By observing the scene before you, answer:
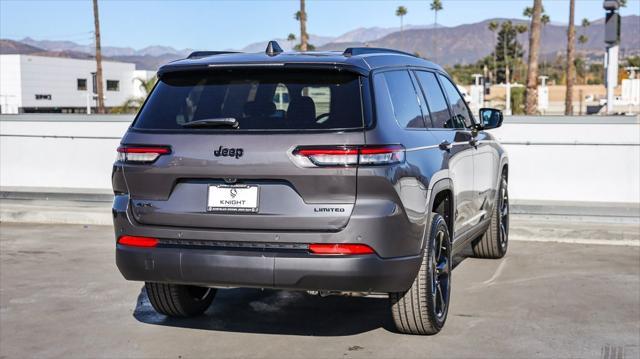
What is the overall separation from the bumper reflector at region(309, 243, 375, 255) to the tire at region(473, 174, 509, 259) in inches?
148

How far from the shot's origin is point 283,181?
4961mm

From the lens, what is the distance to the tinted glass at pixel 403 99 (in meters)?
5.44

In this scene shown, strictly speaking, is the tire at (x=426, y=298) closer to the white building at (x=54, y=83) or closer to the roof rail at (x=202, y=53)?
the roof rail at (x=202, y=53)

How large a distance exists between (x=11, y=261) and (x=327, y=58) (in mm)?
5049

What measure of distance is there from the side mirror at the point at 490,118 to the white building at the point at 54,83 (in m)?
83.8

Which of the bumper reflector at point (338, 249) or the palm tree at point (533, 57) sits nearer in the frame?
the bumper reflector at point (338, 249)

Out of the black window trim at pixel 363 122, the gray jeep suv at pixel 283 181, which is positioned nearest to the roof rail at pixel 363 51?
the gray jeep suv at pixel 283 181

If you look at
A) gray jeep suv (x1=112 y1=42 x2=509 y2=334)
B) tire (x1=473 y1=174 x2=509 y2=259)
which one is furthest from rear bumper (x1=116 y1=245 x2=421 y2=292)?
tire (x1=473 y1=174 x2=509 y2=259)

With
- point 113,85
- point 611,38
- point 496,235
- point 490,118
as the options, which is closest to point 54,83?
point 113,85

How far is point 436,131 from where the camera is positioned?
20.1 feet

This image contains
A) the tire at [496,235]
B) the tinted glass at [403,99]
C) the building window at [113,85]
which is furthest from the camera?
the building window at [113,85]

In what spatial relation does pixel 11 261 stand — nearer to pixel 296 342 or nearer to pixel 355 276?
pixel 296 342

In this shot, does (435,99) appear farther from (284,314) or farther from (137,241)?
(137,241)

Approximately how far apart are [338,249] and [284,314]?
1726 mm
